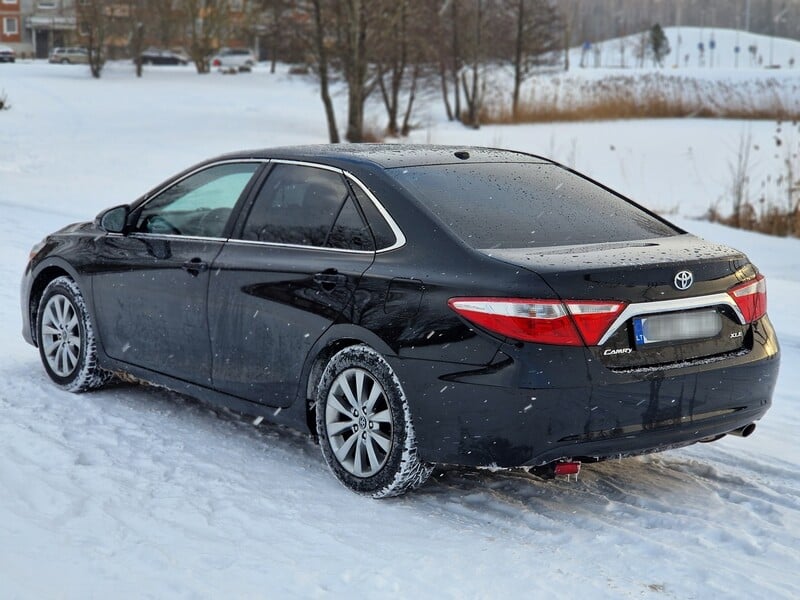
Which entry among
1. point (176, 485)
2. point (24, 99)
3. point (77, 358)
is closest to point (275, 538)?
point (176, 485)

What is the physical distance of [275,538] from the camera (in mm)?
4488

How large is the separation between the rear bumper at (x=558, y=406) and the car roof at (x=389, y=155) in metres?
1.15

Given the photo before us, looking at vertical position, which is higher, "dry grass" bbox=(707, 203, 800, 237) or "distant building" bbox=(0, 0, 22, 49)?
"distant building" bbox=(0, 0, 22, 49)

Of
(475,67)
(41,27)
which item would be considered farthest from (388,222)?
(41,27)

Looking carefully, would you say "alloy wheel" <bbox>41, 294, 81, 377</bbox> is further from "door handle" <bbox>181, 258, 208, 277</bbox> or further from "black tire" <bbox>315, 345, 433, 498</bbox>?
"black tire" <bbox>315, 345, 433, 498</bbox>

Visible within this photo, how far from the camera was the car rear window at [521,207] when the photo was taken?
492cm

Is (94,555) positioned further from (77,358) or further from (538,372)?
(77,358)

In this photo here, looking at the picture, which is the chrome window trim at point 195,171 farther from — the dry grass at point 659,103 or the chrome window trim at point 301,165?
the dry grass at point 659,103

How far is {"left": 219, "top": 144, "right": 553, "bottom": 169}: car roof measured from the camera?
5.42 meters

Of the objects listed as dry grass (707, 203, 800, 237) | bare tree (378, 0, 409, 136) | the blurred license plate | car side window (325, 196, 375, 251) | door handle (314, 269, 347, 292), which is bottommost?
dry grass (707, 203, 800, 237)

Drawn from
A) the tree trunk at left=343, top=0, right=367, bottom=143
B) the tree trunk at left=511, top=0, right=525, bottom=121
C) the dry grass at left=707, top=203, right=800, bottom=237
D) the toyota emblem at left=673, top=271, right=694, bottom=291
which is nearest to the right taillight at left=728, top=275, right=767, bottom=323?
the toyota emblem at left=673, top=271, right=694, bottom=291

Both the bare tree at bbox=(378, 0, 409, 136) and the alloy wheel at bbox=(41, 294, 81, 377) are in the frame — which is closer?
the alloy wheel at bbox=(41, 294, 81, 377)

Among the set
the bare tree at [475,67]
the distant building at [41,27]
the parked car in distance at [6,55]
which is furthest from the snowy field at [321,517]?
the distant building at [41,27]

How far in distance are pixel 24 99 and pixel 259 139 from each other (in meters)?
14.1
